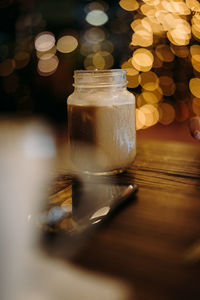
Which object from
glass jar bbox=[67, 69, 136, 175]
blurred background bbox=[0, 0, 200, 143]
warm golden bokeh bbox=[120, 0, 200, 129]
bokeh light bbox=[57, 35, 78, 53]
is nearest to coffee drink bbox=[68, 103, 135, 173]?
glass jar bbox=[67, 69, 136, 175]

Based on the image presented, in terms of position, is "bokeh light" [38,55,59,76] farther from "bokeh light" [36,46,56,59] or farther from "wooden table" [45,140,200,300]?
"wooden table" [45,140,200,300]

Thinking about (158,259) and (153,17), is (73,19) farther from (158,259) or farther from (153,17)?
(158,259)

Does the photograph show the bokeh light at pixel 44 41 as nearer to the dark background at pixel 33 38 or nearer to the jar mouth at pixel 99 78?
the dark background at pixel 33 38

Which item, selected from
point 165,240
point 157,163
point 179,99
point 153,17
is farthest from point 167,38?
point 165,240

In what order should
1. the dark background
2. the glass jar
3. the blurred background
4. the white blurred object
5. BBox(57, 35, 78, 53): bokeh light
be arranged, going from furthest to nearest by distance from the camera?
BBox(57, 35, 78, 53): bokeh light < the dark background < the blurred background < the glass jar < the white blurred object

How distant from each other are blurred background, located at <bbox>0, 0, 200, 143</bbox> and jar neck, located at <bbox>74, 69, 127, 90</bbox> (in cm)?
134

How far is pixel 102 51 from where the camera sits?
246 cm

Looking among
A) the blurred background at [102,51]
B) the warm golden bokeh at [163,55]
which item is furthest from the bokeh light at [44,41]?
the warm golden bokeh at [163,55]

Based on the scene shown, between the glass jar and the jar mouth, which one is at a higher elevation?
the jar mouth

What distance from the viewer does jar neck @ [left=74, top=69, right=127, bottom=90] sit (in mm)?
634

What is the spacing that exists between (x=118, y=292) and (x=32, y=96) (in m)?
2.67

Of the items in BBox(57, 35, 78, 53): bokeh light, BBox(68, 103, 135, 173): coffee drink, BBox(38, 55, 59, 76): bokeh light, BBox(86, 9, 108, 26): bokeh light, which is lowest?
BBox(38, 55, 59, 76): bokeh light

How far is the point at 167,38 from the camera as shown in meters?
2.15

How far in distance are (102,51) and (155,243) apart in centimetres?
226
